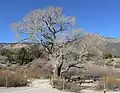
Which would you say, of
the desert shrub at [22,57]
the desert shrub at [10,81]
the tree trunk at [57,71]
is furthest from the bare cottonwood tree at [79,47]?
the desert shrub at [22,57]

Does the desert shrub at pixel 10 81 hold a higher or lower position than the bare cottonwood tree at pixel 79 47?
lower

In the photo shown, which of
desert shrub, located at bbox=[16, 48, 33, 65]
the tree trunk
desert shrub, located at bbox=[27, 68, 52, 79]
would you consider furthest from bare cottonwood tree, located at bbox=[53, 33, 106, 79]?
desert shrub, located at bbox=[16, 48, 33, 65]

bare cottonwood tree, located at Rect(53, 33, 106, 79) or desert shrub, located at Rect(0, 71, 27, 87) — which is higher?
bare cottonwood tree, located at Rect(53, 33, 106, 79)

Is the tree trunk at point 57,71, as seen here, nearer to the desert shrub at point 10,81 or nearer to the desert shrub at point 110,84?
the desert shrub at point 110,84

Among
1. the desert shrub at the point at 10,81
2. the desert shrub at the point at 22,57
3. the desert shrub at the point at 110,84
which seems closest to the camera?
the desert shrub at the point at 10,81

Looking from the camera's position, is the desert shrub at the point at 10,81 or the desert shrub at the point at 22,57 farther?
the desert shrub at the point at 22,57

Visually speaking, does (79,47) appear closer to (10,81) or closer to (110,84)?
(110,84)

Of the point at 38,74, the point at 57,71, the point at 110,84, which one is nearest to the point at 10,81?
the point at 57,71

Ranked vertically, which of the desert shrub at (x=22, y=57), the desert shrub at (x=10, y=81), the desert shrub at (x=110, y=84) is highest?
the desert shrub at (x=22, y=57)

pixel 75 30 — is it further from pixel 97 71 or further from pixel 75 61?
pixel 97 71

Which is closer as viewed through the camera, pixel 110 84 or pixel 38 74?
pixel 110 84

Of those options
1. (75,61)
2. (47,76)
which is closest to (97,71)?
(47,76)

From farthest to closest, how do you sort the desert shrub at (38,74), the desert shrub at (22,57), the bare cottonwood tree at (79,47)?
the desert shrub at (22,57), the desert shrub at (38,74), the bare cottonwood tree at (79,47)

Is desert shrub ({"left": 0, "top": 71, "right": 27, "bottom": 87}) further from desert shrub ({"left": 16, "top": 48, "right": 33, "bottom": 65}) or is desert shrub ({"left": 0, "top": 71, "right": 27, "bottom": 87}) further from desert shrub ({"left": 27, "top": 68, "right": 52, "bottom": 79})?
desert shrub ({"left": 16, "top": 48, "right": 33, "bottom": 65})
